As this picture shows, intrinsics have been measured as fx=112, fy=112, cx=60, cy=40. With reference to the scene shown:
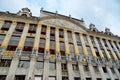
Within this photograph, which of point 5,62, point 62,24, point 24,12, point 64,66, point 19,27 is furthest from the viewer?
point 62,24

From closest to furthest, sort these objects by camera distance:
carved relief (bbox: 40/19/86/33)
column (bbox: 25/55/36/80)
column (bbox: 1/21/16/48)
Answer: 1. column (bbox: 25/55/36/80)
2. column (bbox: 1/21/16/48)
3. carved relief (bbox: 40/19/86/33)

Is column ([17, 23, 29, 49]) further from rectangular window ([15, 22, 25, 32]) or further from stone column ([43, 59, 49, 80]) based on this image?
stone column ([43, 59, 49, 80])

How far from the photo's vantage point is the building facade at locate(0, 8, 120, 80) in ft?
60.1

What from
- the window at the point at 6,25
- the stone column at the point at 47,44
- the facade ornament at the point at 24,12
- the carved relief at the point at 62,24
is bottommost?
the stone column at the point at 47,44

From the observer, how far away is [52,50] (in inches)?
869

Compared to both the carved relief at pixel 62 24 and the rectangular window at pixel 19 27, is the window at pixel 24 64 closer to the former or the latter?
the rectangular window at pixel 19 27

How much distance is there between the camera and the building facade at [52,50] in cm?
1831

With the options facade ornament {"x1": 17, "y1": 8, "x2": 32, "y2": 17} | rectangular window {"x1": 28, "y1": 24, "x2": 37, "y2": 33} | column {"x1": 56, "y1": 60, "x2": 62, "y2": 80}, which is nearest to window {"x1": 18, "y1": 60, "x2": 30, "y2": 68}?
column {"x1": 56, "y1": 60, "x2": 62, "y2": 80}

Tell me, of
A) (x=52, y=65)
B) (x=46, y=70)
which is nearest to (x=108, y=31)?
(x=52, y=65)

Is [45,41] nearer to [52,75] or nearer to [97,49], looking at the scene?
[52,75]

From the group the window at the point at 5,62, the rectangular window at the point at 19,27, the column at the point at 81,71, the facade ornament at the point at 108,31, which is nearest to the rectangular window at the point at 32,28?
the rectangular window at the point at 19,27

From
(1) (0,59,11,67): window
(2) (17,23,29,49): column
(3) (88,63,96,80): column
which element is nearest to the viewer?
(1) (0,59,11,67): window

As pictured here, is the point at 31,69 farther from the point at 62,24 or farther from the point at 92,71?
the point at 62,24

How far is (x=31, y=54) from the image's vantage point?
64.2ft
